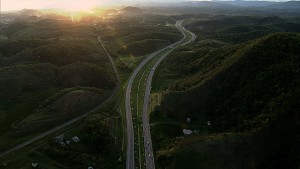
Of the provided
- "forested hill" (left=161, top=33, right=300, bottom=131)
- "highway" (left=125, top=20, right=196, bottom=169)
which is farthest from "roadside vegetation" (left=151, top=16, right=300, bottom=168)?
"highway" (left=125, top=20, right=196, bottom=169)

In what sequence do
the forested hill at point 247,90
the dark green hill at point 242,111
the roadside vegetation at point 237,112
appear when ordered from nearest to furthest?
1. the dark green hill at point 242,111
2. the roadside vegetation at point 237,112
3. the forested hill at point 247,90

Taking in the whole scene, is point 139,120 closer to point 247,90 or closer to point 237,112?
point 237,112

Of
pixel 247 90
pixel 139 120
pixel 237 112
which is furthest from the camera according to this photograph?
pixel 139 120

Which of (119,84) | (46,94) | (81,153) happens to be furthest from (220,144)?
(46,94)

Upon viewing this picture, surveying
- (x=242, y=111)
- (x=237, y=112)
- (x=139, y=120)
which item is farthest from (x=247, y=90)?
(x=139, y=120)

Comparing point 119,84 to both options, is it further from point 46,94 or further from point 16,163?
point 16,163

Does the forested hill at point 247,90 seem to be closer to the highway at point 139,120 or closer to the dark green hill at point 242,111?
the dark green hill at point 242,111

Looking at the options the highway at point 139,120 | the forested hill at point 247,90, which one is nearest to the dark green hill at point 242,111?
the forested hill at point 247,90
